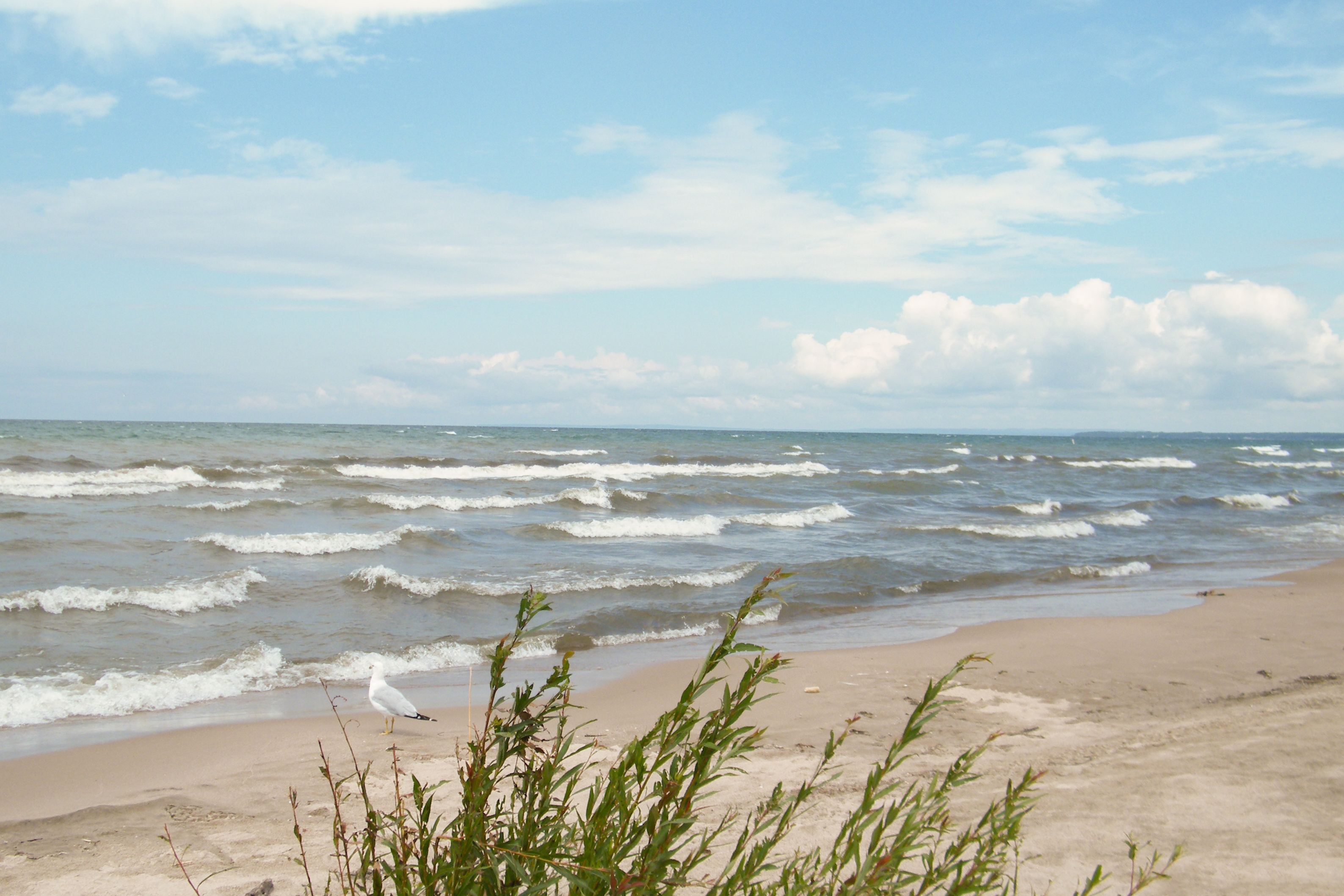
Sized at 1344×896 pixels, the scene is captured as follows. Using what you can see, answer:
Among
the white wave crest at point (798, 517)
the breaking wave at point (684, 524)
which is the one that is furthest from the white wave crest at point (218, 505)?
the white wave crest at point (798, 517)

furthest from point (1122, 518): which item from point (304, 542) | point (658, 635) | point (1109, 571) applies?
point (304, 542)

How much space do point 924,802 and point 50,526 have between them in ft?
55.5

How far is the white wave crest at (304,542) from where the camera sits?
13398 millimetres

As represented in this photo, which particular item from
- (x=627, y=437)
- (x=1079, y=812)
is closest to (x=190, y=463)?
(x=1079, y=812)

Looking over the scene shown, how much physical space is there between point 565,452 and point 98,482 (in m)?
23.1

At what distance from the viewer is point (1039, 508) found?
2212 centimetres

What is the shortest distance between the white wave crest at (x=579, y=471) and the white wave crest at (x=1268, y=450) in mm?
45600

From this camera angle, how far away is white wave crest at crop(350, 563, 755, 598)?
433 inches

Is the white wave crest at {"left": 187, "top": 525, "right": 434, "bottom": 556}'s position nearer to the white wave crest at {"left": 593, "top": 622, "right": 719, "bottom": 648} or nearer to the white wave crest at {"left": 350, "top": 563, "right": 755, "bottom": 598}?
the white wave crest at {"left": 350, "top": 563, "right": 755, "bottom": 598}

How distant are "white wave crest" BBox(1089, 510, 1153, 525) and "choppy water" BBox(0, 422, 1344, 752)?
147mm

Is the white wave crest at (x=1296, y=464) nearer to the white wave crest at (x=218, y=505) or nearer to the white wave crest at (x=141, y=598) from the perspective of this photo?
the white wave crest at (x=218, y=505)

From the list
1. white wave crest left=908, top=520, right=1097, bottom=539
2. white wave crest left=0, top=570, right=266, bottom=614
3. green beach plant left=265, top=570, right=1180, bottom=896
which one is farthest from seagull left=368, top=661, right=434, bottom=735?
white wave crest left=908, top=520, right=1097, bottom=539

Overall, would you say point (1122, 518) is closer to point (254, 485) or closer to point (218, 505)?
point (218, 505)

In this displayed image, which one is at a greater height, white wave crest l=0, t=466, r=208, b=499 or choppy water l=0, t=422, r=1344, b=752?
white wave crest l=0, t=466, r=208, b=499
